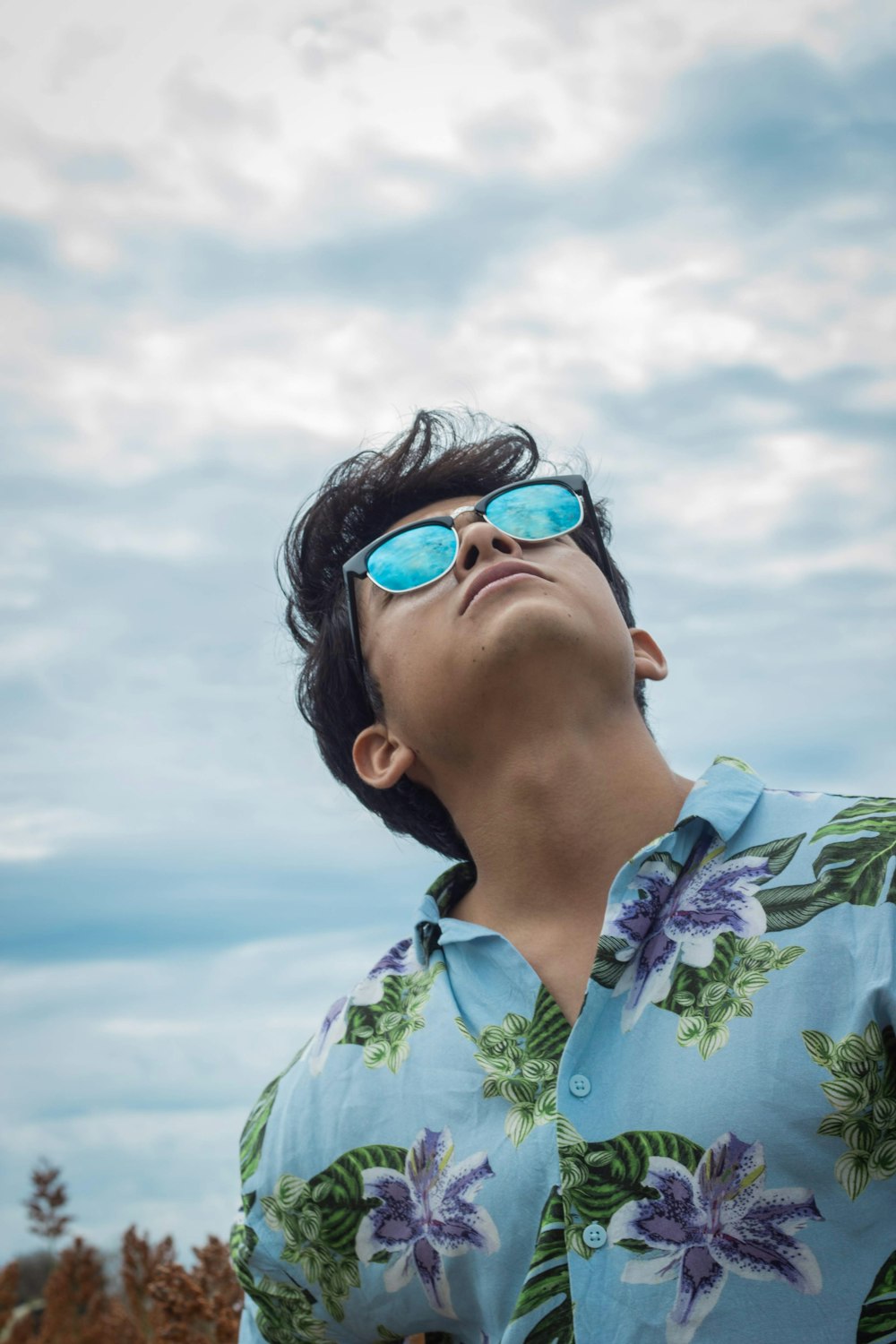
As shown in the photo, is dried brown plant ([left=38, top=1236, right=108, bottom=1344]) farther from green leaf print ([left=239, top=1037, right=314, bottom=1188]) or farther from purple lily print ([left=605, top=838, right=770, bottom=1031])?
purple lily print ([left=605, top=838, right=770, bottom=1031])

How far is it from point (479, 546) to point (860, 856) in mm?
1354

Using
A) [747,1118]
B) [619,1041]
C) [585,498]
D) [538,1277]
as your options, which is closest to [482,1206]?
[538,1277]

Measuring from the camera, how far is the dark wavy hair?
400 cm

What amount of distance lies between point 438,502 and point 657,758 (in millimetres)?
1365

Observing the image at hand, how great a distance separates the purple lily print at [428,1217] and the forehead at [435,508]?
192cm

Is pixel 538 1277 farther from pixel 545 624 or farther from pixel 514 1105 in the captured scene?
pixel 545 624

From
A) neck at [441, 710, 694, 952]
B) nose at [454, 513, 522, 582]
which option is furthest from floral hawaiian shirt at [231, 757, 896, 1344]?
nose at [454, 513, 522, 582]

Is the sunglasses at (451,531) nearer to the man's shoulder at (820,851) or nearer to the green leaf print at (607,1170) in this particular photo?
the man's shoulder at (820,851)

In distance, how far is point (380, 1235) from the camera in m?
2.67

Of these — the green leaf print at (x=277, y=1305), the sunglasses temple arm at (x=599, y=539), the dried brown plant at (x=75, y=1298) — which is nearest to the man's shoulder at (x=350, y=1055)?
the green leaf print at (x=277, y=1305)

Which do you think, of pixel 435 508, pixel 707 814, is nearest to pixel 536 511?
pixel 435 508

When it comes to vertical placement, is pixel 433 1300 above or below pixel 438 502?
below

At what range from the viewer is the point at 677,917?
8.32ft

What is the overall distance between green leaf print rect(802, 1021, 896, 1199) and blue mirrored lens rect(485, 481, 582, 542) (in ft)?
5.59
